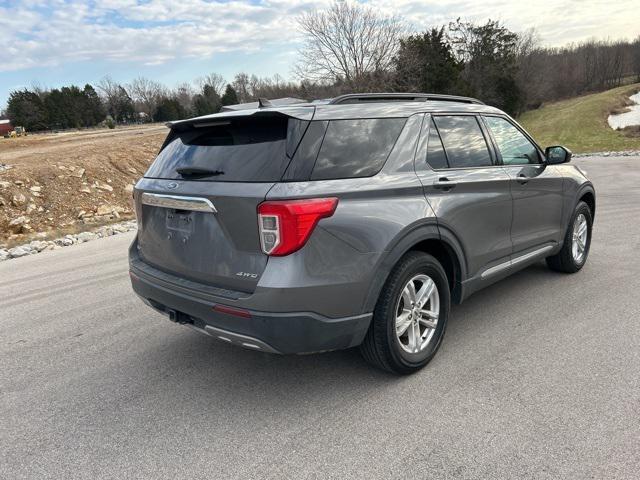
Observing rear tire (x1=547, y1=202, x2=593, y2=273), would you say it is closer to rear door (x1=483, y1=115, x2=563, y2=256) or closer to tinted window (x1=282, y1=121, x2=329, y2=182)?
rear door (x1=483, y1=115, x2=563, y2=256)

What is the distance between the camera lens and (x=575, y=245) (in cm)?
518

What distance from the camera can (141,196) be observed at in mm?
3406

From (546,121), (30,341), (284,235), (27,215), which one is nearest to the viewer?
(284,235)

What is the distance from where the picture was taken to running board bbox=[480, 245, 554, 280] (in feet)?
12.7

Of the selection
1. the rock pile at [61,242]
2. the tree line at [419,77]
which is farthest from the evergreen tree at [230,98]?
the rock pile at [61,242]

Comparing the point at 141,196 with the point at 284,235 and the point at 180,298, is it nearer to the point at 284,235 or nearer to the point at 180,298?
the point at 180,298

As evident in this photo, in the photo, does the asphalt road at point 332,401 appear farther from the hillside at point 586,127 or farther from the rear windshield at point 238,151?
the hillside at point 586,127

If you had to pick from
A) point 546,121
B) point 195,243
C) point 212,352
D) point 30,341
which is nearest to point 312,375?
point 212,352

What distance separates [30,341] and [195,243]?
2391 mm

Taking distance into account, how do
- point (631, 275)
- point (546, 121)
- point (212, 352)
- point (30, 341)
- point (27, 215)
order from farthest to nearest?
1. point (546, 121)
2. point (27, 215)
3. point (631, 275)
4. point (30, 341)
5. point (212, 352)

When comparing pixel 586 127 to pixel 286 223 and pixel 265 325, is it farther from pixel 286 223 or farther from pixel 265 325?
pixel 265 325

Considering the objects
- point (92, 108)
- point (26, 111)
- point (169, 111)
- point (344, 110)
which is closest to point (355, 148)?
point (344, 110)

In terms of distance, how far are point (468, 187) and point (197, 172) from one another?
2.00 meters

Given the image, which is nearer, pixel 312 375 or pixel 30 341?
pixel 312 375
